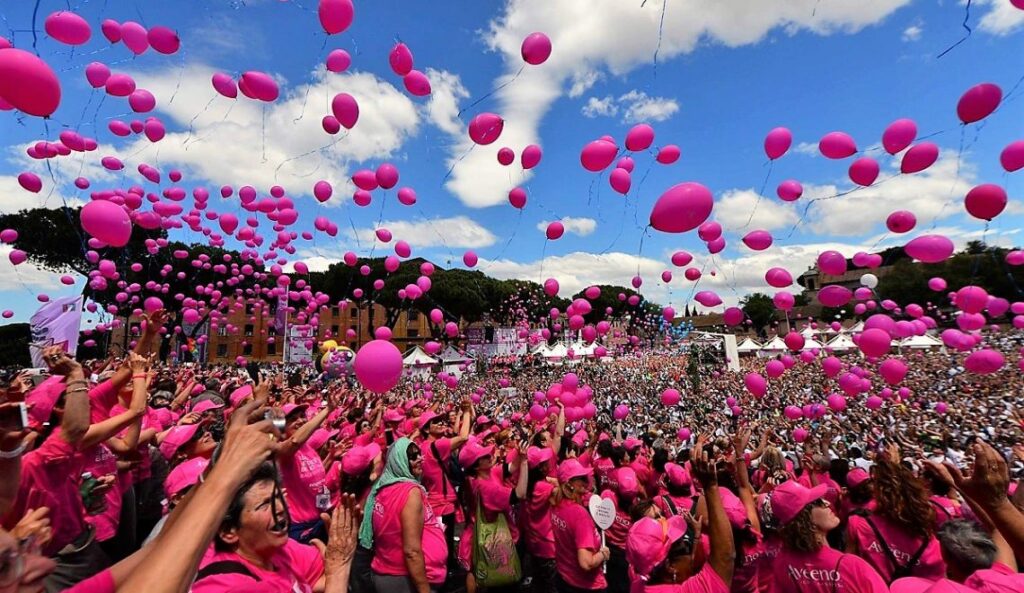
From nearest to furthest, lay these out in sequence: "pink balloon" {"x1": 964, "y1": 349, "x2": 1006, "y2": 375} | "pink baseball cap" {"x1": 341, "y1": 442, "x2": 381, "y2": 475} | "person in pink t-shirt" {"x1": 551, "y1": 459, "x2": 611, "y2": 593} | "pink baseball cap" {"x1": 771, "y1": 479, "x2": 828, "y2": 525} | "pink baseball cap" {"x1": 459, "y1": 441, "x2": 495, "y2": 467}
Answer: "pink baseball cap" {"x1": 771, "y1": 479, "x2": 828, "y2": 525} → "person in pink t-shirt" {"x1": 551, "y1": 459, "x2": 611, "y2": 593} → "pink baseball cap" {"x1": 341, "y1": 442, "x2": 381, "y2": 475} → "pink baseball cap" {"x1": 459, "y1": 441, "x2": 495, "y2": 467} → "pink balloon" {"x1": 964, "y1": 349, "x2": 1006, "y2": 375}

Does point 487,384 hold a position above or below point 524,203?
below

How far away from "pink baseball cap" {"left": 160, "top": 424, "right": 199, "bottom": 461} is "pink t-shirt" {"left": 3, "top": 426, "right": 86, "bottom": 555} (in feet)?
3.33

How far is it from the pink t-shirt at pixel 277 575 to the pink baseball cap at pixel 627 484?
9.08 feet

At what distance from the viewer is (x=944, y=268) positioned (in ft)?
118

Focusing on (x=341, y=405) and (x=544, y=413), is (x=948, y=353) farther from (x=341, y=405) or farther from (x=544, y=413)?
(x=341, y=405)

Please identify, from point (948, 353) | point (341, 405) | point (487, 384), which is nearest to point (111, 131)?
point (341, 405)

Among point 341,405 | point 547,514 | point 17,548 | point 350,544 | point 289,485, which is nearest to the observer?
point 17,548

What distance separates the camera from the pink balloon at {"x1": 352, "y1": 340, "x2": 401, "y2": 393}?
4098mm

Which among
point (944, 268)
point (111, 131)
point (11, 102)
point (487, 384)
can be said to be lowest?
point (487, 384)

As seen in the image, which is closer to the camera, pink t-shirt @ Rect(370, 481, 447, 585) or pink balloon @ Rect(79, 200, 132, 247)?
pink t-shirt @ Rect(370, 481, 447, 585)

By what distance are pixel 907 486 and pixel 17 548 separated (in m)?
3.50

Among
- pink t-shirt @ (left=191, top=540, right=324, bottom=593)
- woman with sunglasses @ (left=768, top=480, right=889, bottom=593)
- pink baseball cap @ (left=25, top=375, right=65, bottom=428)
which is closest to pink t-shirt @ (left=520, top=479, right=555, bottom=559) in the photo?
woman with sunglasses @ (left=768, top=480, right=889, bottom=593)

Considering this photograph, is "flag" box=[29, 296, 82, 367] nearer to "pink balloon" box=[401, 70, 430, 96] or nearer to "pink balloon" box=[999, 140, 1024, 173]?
"pink balloon" box=[401, 70, 430, 96]

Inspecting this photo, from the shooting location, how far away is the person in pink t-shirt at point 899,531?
244 centimetres
